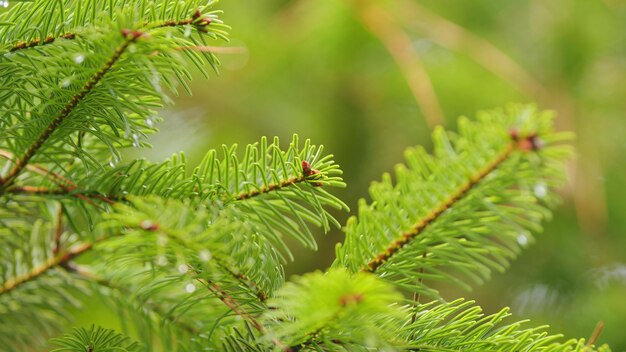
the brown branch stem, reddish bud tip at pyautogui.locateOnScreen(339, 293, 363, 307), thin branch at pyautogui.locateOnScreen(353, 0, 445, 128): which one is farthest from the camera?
thin branch at pyautogui.locateOnScreen(353, 0, 445, 128)

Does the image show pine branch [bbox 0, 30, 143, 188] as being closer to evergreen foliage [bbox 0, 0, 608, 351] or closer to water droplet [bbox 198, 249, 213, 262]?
evergreen foliage [bbox 0, 0, 608, 351]

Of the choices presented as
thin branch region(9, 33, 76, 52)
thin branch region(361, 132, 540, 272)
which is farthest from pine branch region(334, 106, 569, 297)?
thin branch region(9, 33, 76, 52)

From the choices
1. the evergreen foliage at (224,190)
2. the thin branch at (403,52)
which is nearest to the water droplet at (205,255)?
the evergreen foliage at (224,190)

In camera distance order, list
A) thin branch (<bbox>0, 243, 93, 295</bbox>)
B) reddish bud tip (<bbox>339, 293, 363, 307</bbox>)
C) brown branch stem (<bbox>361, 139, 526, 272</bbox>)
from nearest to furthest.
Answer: reddish bud tip (<bbox>339, 293, 363, 307</bbox>) → brown branch stem (<bbox>361, 139, 526, 272</bbox>) → thin branch (<bbox>0, 243, 93, 295</bbox>)

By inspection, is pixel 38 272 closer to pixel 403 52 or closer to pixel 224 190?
pixel 224 190

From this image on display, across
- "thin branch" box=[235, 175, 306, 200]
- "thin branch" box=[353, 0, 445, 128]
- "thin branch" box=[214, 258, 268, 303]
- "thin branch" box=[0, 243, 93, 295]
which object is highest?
"thin branch" box=[353, 0, 445, 128]

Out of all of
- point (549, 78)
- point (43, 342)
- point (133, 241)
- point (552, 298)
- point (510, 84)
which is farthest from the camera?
point (549, 78)

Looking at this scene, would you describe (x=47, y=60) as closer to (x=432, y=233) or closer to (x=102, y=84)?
(x=102, y=84)

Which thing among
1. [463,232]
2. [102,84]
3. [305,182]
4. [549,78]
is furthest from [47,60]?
[549,78]

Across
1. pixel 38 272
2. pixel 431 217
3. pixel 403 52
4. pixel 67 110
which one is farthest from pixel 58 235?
pixel 403 52
